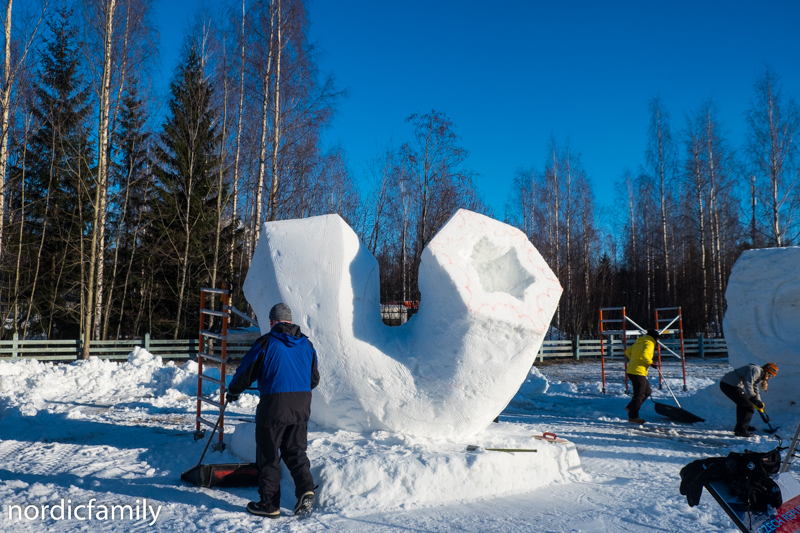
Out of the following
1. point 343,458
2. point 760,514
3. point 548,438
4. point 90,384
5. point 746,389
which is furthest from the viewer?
point 90,384

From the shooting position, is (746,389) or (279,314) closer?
(279,314)

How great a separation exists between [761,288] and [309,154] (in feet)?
40.0

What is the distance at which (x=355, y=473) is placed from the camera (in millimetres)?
3811

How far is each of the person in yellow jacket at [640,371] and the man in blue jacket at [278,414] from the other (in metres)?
5.67

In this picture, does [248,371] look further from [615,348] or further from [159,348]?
[615,348]

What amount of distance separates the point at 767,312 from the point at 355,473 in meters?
7.41

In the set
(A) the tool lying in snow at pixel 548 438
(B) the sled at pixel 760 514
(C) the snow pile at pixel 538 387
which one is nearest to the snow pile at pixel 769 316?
(C) the snow pile at pixel 538 387

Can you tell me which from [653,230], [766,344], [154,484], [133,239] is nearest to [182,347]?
[133,239]

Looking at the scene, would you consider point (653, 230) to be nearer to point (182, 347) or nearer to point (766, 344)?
point (766, 344)

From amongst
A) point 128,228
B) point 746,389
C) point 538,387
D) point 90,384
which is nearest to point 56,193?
point 128,228

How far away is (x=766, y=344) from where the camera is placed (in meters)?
7.92

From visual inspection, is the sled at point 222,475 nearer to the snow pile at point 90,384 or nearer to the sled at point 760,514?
the sled at point 760,514

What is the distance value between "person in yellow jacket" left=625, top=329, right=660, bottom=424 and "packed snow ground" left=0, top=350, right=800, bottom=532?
0.25m

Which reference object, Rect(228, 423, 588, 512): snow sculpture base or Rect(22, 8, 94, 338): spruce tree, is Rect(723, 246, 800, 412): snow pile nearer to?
Rect(228, 423, 588, 512): snow sculpture base
